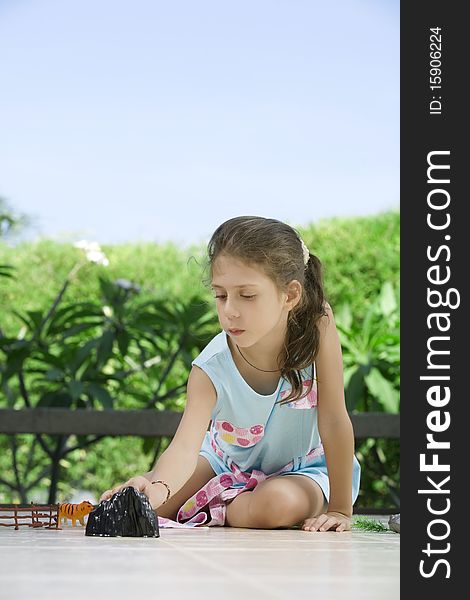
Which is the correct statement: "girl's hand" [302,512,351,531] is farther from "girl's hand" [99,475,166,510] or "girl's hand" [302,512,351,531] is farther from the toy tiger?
the toy tiger

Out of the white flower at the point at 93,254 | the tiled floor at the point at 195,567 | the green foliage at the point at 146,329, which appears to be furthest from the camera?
the white flower at the point at 93,254

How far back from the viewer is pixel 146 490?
1.98m

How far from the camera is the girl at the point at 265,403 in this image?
218cm

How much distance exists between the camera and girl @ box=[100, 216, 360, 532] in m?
2.18

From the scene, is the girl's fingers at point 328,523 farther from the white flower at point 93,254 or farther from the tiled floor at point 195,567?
the white flower at point 93,254

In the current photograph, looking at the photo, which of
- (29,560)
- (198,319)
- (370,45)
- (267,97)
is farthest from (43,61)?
(29,560)

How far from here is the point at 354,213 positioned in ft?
23.0

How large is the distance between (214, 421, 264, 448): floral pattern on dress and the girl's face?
0.98ft

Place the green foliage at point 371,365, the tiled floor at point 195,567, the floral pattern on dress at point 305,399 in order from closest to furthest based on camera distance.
→ the tiled floor at point 195,567 → the floral pattern on dress at point 305,399 → the green foliage at point 371,365

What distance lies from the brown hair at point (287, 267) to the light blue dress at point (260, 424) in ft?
0.21

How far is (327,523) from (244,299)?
516 millimetres

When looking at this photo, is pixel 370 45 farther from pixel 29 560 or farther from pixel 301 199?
pixel 29 560

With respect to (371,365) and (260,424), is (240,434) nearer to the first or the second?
(260,424)

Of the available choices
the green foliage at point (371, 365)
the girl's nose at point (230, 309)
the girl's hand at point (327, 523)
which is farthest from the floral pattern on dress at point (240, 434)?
the green foliage at point (371, 365)
